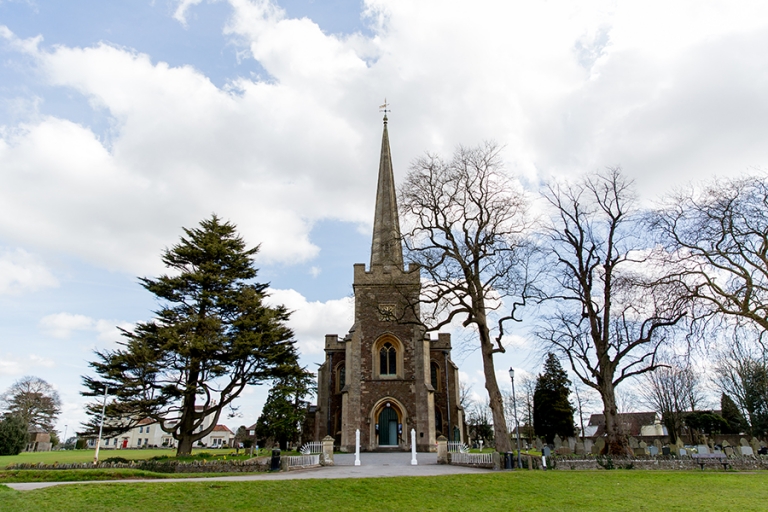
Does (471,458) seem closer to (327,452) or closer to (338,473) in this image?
(338,473)

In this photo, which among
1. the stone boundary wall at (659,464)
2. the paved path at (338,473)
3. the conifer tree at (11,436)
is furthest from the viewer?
the conifer tree at (11,436)

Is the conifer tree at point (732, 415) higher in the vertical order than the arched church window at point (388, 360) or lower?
lower

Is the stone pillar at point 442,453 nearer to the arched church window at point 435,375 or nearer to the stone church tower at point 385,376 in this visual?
the stone church tower at point 385,376

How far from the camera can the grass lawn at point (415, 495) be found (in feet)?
33.3

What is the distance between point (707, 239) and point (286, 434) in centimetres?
2746

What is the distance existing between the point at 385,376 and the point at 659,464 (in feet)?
53.9

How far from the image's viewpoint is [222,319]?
27.2 m

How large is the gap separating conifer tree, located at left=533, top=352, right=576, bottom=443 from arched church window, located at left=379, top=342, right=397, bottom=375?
51.8 feet

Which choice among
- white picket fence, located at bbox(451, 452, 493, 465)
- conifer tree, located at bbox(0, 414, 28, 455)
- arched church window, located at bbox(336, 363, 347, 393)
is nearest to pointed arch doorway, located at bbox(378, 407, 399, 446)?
arched church window, located at bbox(336, 363, 347, 393)

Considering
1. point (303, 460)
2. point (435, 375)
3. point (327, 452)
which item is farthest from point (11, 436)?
point (435, 375)

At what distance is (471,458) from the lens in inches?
762

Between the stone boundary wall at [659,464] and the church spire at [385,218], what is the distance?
57.7 feet

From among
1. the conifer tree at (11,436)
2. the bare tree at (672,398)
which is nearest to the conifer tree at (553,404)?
the bare tree at (672,398)

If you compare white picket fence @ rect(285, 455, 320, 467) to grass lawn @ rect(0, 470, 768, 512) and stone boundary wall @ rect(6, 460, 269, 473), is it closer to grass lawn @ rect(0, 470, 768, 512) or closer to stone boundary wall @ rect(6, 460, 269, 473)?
stone boundary wall @ rect(6, 460, 269, 473)
